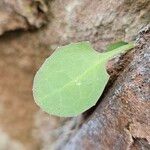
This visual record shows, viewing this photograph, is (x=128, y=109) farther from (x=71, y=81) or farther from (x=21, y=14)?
(x=21, y=14)

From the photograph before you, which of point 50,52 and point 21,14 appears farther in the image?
point 50,52

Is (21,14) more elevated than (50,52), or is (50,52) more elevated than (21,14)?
(21,14)

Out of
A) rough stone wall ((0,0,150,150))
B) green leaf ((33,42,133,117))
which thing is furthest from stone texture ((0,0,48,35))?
green leaf ((33,42,133,117))

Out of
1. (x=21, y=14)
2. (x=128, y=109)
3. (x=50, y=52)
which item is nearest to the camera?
(x=128, y=109)

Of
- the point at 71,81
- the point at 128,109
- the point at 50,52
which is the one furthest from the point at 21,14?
the point at 128,109

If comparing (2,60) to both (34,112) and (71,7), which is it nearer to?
(34,112)

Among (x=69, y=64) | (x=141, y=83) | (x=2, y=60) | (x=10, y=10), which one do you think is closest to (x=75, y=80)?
(x=69, y=64)
